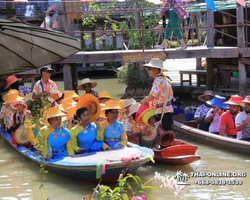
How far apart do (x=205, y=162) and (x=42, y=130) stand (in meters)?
4.12

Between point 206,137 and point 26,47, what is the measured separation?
5.34m

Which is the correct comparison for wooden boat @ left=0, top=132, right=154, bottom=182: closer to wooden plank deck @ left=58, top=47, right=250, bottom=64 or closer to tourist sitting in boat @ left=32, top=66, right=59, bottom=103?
tourist sitting in boat @ left=32, top=66, right=59, bottom=103

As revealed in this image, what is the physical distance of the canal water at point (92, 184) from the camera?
7.09 meters

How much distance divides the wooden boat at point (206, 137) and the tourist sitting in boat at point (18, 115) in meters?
2.96

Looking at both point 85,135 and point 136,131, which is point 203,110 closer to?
point 136,131

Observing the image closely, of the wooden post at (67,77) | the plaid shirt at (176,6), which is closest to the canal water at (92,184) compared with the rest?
the wooden post at (67,77)

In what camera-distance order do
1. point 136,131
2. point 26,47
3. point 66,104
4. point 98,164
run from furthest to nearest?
point 66,104
point 136,131
point 98,164
point 26,47

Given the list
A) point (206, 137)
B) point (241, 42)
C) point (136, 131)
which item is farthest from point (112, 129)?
point (241, 42)

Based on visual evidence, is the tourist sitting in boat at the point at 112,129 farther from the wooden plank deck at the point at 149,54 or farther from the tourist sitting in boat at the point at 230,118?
the wooden plank deck at the point at 149,54

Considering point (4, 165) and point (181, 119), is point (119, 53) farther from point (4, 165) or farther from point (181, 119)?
point (4, 165)

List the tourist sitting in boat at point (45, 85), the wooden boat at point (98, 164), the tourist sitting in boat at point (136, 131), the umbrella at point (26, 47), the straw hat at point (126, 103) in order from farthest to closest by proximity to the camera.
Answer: the tourist sitting in boat at point (45, 85) < the tourist sitting in boat at point (136, 131) < the straw hat at point (126, 103) < the wooden boat at point (98, 164) < the umbrella at point (26, 47)

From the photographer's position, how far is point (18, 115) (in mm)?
9648

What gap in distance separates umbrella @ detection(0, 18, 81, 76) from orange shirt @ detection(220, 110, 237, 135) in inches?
177

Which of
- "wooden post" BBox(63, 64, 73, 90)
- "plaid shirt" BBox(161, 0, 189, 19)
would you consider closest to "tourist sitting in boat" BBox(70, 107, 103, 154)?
"plaid shirt" BBox(161, 0, 189, 19)
